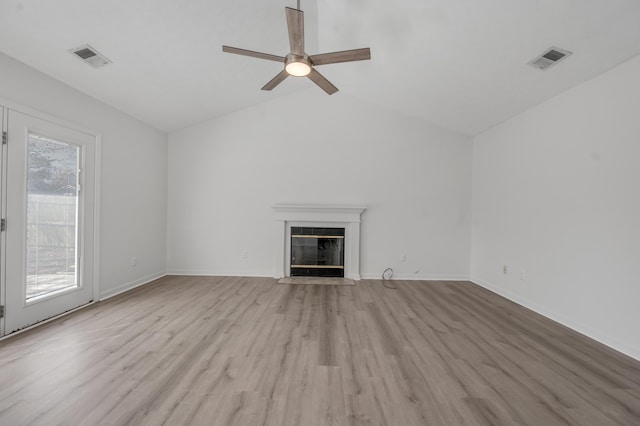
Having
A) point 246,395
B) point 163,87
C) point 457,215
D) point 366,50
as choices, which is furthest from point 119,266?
point 457,215

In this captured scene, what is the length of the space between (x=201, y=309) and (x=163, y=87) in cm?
285

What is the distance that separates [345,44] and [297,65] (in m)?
1.44

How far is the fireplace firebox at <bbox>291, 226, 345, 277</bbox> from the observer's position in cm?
486

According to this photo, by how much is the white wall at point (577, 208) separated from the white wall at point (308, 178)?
1016 millimetres

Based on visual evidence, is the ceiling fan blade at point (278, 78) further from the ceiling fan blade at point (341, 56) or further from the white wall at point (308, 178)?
the white wall at point (308, 178)

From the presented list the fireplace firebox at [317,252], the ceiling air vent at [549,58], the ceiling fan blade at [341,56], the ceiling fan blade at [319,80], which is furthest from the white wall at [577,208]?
the ceiling fan blade at [319,80]

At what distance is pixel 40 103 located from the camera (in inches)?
109

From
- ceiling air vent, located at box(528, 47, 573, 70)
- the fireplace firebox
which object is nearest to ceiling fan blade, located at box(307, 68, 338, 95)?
ceiling air vent, located at box(528, 47, 573, 70)

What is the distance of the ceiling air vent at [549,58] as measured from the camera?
252cm

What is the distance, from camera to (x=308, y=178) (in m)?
4.90

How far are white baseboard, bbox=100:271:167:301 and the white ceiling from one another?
2.46 m

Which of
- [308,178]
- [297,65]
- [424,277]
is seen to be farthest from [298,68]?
[424,277]

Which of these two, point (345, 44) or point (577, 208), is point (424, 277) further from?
point (345, 44)

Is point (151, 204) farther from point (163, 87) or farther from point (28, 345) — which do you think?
point (28, 345)
